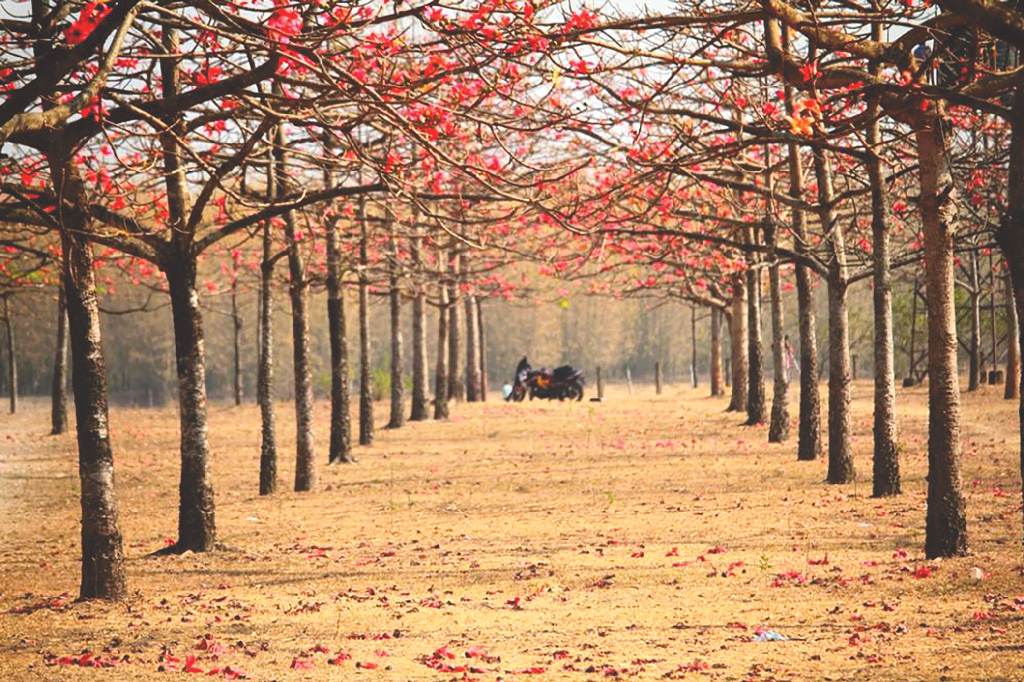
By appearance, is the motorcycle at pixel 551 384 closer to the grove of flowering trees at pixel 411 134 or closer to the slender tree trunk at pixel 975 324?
the slender tree trunk at pixel 975 324

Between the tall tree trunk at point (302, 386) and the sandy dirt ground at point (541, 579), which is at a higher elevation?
the tall tree trunk at point (302, 386)

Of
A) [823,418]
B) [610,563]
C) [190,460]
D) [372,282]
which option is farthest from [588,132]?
[823,418]

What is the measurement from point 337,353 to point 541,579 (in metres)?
9.98

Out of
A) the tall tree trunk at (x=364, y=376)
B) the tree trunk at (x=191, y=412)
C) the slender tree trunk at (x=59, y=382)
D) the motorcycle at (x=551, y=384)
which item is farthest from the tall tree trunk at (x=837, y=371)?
the motorcycle at (x=551, y=384)

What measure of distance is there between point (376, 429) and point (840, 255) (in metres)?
16.7

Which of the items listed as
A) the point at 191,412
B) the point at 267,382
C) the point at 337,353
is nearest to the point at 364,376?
the point at 337,353

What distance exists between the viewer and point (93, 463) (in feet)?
31.2

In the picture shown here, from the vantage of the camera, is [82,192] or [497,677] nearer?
[497,677]

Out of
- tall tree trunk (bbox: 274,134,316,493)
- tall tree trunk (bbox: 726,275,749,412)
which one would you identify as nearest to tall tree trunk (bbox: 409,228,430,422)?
tall tree trunk (bbox: 726,275,749,412)

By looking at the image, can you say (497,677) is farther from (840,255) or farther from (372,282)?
(372,282)

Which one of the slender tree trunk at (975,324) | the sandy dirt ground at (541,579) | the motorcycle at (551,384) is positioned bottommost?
the sandy dirt ground at (541,579)

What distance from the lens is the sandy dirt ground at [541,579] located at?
7.61m

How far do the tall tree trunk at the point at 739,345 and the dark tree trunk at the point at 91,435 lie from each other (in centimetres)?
2073

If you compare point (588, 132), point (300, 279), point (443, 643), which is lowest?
point (443, 643)
